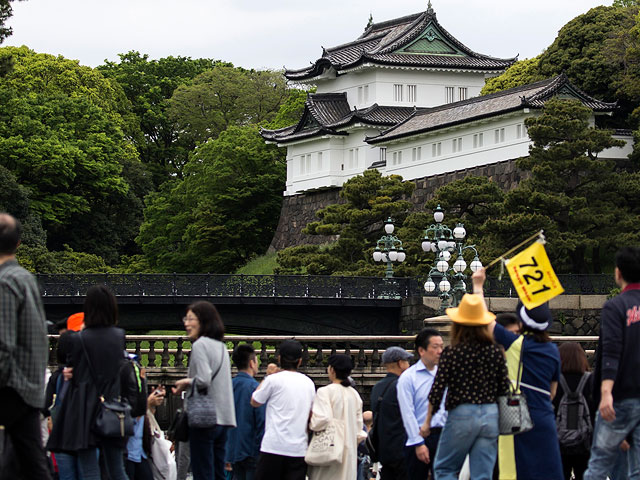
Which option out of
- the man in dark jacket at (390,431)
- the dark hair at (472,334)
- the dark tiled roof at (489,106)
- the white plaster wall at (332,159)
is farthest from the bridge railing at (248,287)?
the dark hair at (472,334)

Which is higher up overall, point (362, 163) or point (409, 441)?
point (362, 163)

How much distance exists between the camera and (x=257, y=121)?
7894cm

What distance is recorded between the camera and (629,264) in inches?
383

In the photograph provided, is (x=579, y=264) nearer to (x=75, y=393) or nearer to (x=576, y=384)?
(x=576, y=384)

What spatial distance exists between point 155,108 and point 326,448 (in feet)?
228

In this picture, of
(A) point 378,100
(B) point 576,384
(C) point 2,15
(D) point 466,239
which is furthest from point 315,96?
(B) point 576,384

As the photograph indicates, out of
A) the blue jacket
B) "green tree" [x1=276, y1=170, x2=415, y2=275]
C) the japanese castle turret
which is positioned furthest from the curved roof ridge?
the blue jacket

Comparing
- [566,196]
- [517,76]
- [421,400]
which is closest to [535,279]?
[421,400]

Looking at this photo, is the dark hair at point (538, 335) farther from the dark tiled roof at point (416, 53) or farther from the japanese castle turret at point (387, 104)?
the dark tiled roof at point (416, 53)

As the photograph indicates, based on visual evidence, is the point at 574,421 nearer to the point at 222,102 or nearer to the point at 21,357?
the point at 21,357

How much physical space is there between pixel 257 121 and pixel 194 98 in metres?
4.02

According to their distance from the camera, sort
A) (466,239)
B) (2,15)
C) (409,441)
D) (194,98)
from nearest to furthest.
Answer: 1. (409,441)
2. (2,15)
3. (466,239)
4. (194,98)

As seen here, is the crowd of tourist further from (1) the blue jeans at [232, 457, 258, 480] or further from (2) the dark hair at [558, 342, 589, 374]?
(1) the blue jeans at [232, 457, 258, 480]

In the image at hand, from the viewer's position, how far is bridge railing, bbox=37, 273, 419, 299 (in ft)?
138
